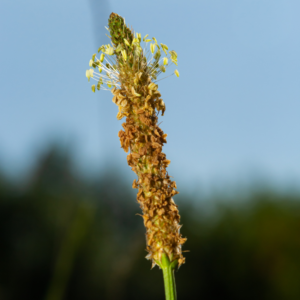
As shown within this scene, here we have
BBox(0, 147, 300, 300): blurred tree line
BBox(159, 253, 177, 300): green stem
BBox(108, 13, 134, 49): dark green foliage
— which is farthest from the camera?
BBox(0, 147, 300, 300): blurred tree line

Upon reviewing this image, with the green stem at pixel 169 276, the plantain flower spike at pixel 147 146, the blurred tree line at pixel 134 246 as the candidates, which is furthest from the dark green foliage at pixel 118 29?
the blurred tree line at pixel 134 246

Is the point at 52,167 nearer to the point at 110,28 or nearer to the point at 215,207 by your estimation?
the point at 215,207

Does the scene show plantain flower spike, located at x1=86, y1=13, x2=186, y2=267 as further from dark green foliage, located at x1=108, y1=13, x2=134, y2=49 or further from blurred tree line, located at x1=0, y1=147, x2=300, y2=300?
blurred tree line, located at x1=0, y1=147, x2=300, y2=300

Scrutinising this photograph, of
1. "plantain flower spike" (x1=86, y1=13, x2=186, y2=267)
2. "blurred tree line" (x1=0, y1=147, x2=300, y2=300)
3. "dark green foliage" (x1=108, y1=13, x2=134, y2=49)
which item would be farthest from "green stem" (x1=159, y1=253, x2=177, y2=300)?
"blurred tree line" (x1=0, y1=147, x2=300, y2=300)

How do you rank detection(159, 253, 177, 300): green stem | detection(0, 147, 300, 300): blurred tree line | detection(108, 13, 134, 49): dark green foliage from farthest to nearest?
detection(0, 147, 300, 300): blurred tree line
detection(108, 13, 134, 49): dark green foliage
detection(159, 253, 177, 300): green stem

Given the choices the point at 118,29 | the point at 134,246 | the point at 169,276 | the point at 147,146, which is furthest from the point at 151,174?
the point at 134,246

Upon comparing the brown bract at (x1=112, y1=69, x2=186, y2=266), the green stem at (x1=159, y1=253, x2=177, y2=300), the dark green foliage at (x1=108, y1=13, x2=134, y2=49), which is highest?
the dark green foliage at (x1=108, y1=13, x2=134, y2=49)

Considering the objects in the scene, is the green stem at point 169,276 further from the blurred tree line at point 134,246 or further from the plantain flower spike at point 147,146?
the blurred tree line at point 134,246
